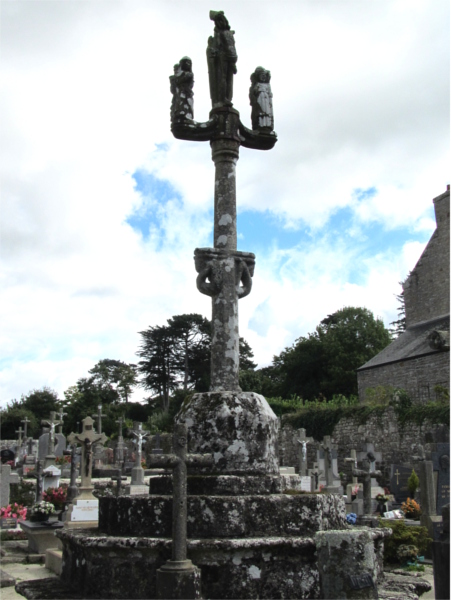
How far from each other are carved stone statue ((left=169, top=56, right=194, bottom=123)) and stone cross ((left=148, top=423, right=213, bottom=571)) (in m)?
3.13

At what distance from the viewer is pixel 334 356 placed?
44312 mm

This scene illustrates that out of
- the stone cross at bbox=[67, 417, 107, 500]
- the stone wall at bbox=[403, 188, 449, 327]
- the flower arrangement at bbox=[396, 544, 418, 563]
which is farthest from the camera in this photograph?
the stone wall at bbox=[403, 188, 449, 327]

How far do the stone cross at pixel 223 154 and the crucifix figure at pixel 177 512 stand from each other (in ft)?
3.78

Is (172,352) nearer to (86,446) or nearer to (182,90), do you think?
(86,446)

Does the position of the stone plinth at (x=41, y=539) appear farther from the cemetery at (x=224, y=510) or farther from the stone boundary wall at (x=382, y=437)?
the stone boundary wall at (x=382, y=437)

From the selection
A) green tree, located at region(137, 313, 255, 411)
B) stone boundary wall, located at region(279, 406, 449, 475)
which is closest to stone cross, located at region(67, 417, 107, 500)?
stone boundary wall, located at region(279, 406, 449, 475)

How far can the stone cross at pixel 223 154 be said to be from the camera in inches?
196

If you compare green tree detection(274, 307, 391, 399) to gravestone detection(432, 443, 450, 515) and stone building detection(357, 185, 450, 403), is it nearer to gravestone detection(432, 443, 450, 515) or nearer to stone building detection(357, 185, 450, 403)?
stone building detection(357, 185, 450, 403)

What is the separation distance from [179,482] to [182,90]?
12.6 feet

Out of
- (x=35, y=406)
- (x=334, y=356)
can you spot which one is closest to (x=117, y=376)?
(x=35, y=406)

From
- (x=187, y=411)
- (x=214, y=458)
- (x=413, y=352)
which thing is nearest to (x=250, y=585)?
(x=214, y=458)

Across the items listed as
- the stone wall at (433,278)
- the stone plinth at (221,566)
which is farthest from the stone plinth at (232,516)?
the stone wall at (433,278)

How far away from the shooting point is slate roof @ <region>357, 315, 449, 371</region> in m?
27.0

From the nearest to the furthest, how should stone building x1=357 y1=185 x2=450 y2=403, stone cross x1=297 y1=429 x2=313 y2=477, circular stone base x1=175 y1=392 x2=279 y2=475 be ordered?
circular stone base x1=175 y1=392 x2=279 y2=475, stone cross x1=297 y1=429 x2=313 y2=477, stone building x1=357 y1=185 x2=450 y2=403
